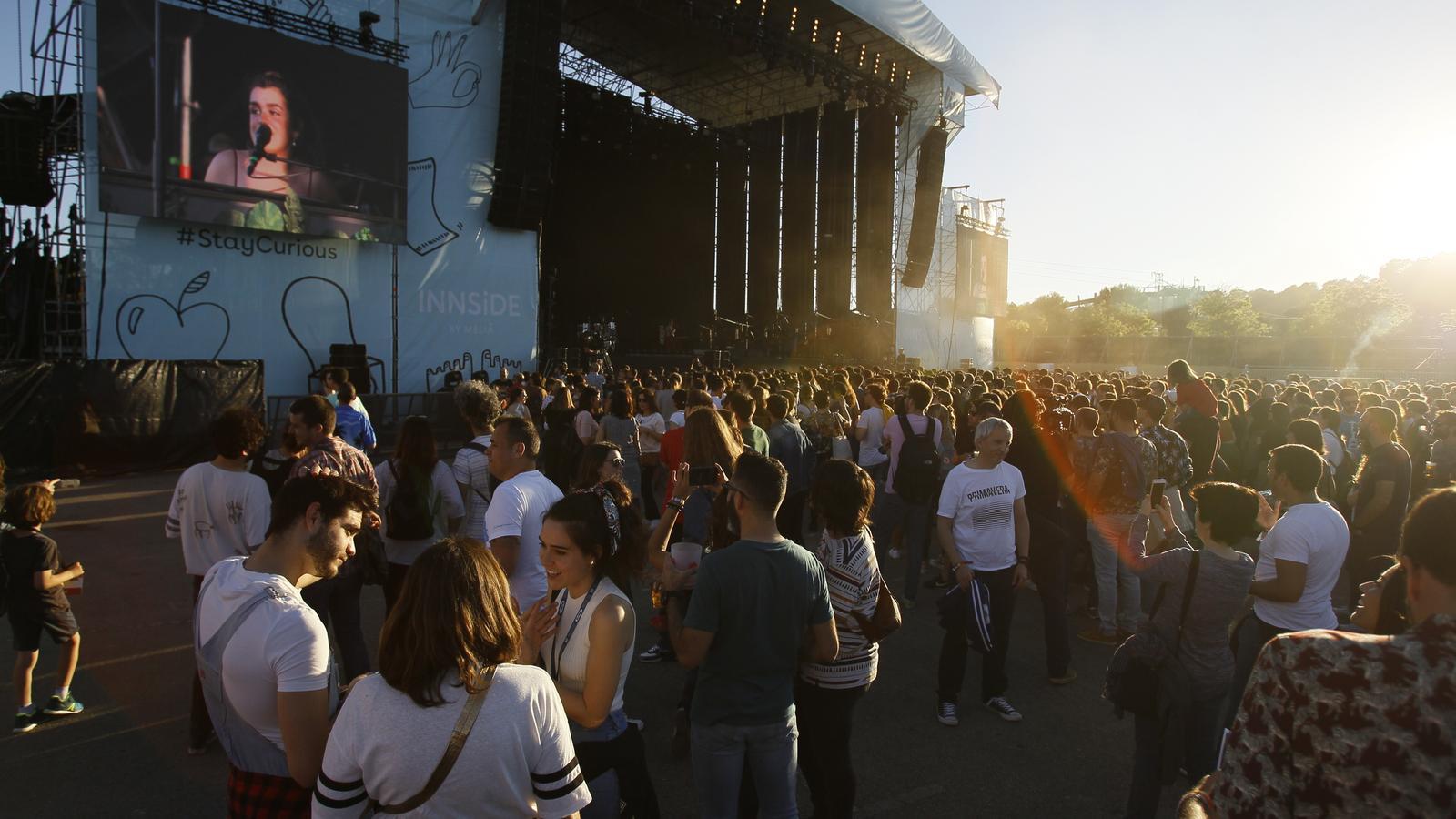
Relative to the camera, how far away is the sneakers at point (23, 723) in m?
3.95

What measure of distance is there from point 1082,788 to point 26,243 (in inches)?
651

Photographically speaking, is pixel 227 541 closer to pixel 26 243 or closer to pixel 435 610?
pixel 435 610

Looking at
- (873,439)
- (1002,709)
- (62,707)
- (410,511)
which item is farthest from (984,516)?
(62,707)

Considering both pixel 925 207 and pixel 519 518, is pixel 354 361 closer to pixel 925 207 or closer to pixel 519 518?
pixel 519 518

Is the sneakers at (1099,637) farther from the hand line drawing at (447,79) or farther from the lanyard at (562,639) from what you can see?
the hand line drawing at (447,79)

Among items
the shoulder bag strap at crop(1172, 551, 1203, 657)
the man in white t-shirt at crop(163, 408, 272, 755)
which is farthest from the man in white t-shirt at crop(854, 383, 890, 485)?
the man in white t-shirt at crop(163, 408, 272, 755)

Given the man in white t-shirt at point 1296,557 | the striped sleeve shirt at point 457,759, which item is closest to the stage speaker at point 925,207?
the man in white t-shirt at point 1296,557

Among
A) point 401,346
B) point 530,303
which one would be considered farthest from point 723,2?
point 401,346

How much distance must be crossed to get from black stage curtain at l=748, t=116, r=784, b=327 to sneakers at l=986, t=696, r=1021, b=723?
81.3 ft

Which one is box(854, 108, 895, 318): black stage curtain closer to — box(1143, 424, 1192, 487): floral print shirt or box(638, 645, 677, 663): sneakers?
box(1143, 424, 1192, 487): floral print shirt

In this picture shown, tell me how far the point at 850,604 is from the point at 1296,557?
180 cm

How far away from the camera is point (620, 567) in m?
2.39

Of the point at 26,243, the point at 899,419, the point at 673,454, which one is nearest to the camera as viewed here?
the point at 673,454

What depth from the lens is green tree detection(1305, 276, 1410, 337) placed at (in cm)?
5106
